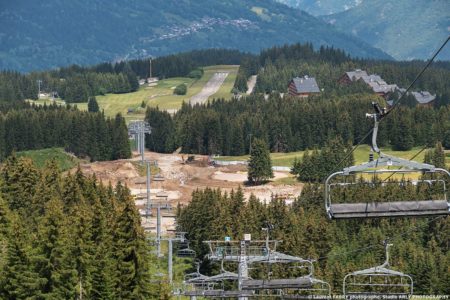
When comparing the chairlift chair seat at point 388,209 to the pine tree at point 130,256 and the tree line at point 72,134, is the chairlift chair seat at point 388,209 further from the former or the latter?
the tree line at point 72,134

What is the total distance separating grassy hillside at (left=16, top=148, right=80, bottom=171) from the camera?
171125 mm

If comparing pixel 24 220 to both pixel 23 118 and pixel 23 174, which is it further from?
pixel 23 118

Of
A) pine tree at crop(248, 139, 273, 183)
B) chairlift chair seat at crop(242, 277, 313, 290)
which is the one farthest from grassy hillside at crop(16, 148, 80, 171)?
chairlift chair seat at crop(242, 277, 313, 290)

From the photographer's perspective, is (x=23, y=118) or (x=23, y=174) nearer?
(x=23, y=174)

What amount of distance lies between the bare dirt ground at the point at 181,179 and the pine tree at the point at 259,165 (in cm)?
144

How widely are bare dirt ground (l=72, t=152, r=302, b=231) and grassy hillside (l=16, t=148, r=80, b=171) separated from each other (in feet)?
9.89

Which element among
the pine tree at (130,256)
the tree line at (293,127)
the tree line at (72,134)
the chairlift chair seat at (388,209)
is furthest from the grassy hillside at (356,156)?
the chairlift chair seat at (388,209)

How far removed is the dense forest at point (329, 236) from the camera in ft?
268

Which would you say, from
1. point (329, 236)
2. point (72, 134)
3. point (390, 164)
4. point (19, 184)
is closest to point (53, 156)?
point (72, 134)

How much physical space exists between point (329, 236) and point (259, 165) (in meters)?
62.2

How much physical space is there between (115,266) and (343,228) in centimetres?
3311

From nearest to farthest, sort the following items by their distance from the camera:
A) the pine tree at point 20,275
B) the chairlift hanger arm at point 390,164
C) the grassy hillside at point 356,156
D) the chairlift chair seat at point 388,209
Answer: the chairlift hanger arm at point 390,164 → the chairlift chair seat at point 388,209 → the pine tree at point 20,275 → the grassy hillside at point 356,156

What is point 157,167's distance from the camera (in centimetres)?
16825

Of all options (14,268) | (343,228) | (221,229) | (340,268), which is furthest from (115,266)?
(343,228)
